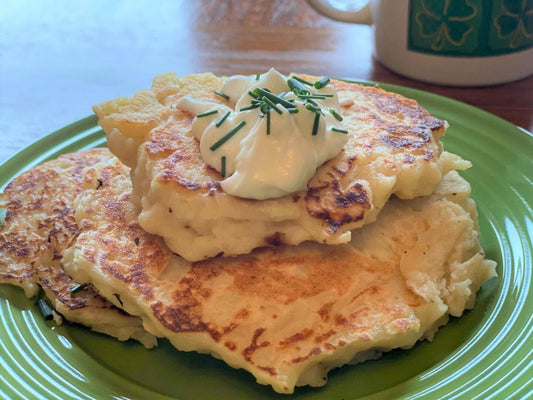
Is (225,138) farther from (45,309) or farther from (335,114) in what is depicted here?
(45,309)

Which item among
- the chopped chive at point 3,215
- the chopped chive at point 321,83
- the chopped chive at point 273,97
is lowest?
the chopped chive at point 3,215

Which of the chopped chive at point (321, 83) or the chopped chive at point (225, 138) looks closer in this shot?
the chopped chive at point (225, 138)

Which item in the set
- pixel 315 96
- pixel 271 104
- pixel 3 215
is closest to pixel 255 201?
pixel 271 104

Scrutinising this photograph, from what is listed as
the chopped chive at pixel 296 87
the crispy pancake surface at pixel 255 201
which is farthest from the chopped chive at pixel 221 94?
the chopped chive at pixel 296 87

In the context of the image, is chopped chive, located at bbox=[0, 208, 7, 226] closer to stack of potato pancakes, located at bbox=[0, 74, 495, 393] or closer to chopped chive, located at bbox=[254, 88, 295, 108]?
stack of potato pancakes, located at bbox=[0, 74, 495, 393]

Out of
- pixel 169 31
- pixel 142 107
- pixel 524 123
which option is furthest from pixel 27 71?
pixel 524 123

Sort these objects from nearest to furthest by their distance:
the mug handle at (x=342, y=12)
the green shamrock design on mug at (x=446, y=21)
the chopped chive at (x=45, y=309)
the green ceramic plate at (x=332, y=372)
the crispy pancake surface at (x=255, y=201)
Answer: the green ceramic plate at (x=332, y=372) → the crispy pancake surface at (x=255, y=201) → the chopped chive at (x=45, y=309) → the green shamrock design on mug at (x=446, y=21) → the mug handle at (x=342, y=12)

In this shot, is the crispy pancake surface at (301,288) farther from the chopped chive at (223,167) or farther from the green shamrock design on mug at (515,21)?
the green shamrock design on mug at (515,21)
